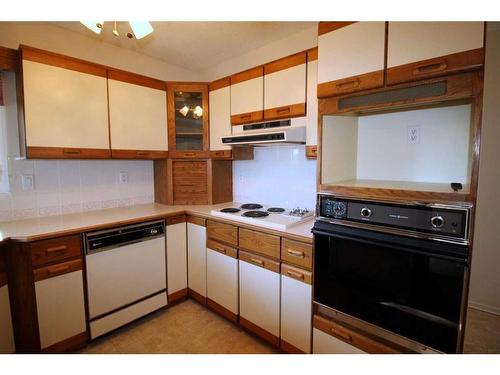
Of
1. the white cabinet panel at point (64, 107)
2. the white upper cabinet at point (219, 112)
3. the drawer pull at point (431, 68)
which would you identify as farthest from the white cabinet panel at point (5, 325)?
the drawer pull at point (431, 68)

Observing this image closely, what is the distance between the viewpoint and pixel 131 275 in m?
2.04

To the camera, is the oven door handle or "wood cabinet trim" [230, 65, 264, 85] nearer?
the oven door handle

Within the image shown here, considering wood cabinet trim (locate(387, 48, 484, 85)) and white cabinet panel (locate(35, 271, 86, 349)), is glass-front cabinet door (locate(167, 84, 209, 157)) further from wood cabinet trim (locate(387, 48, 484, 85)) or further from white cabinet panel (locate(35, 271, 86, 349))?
wood cabinet trim (locate(387, 48, 484, 85))

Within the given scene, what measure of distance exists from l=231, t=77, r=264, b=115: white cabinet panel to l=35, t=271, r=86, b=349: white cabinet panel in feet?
5.98

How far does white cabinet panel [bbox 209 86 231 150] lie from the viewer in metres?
2.40

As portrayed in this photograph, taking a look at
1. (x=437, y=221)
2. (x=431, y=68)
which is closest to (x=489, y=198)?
(x=437, y=221)

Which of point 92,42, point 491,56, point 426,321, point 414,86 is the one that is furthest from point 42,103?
point 491,56

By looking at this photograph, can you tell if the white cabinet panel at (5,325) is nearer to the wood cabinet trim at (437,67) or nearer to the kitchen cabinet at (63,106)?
the kitchen cabinet at (63,106)

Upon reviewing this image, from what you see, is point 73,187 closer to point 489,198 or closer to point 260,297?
point 260,297

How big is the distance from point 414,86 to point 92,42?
2.60 metres

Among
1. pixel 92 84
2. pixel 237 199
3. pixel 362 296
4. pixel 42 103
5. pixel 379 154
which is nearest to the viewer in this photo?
pixel 362 296

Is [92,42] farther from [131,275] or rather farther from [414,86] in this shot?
[414,86]

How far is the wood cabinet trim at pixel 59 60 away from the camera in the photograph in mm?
1717

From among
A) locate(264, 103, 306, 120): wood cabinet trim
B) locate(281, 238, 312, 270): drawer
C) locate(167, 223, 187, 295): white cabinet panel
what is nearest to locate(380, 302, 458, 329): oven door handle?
locate(281, 238, 312, 270): drawer
